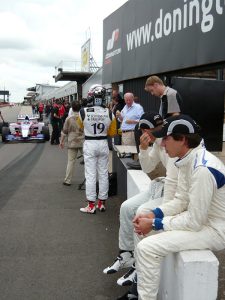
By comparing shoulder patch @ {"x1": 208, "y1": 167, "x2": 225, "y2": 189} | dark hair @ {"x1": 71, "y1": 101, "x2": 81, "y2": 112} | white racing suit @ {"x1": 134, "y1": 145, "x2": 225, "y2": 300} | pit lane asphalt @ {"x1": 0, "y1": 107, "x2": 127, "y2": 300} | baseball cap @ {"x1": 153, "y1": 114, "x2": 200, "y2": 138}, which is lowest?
pit lane asphalt @ {"x1": 0, "y1": 107, "x2": 127, "y2": 300}

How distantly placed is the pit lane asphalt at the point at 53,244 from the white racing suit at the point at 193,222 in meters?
0.96

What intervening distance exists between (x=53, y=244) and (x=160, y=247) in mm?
2368

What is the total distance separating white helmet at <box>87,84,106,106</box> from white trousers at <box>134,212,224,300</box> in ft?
11.7

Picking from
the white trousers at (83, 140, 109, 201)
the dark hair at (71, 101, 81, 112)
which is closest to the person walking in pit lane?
the dark hair at (71, 101, 81, 112)

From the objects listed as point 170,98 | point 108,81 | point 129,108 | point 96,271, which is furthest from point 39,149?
point 96,271

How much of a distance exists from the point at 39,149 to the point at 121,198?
909 centimetres

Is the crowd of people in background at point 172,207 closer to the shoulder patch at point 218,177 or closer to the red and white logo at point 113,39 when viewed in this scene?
the shoulder patch at point 218,177

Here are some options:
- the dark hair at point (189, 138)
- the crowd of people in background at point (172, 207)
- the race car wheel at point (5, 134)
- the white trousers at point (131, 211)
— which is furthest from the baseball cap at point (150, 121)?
the race car wheel at point (5, 134)

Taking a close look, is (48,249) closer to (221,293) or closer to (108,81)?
(221,293)

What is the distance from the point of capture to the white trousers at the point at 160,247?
8.57ft

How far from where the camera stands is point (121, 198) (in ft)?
21.6

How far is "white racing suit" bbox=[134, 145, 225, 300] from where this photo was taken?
2518 millimetres

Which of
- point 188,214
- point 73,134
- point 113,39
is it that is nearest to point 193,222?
point 188,214

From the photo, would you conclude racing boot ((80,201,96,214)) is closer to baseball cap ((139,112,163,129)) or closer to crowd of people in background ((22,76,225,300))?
crowd of people in background ((22,76,225,300))
